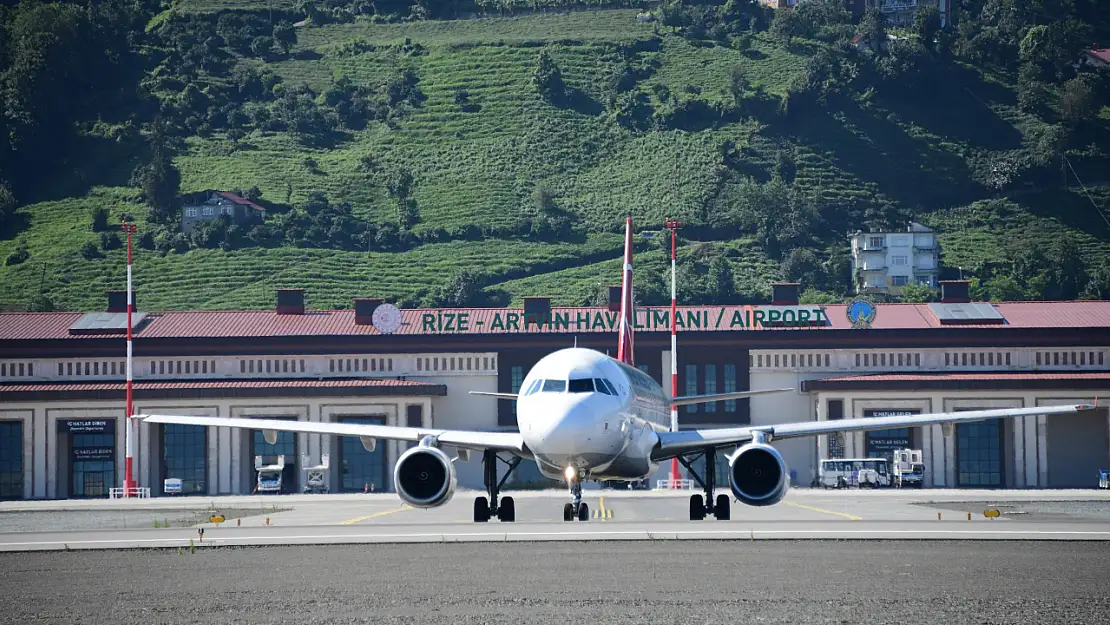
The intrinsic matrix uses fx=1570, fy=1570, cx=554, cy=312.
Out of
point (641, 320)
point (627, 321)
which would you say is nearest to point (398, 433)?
point (627, 321)

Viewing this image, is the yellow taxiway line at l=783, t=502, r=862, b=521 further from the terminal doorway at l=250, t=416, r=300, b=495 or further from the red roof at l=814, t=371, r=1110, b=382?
the terminal doorway at l=250, t=416, r=300, b=495

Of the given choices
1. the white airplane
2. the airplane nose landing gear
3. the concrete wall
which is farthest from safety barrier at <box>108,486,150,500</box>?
the airplane nose landing gear

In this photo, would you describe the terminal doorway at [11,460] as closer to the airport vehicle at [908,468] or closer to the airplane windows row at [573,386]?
the airport vehicle at [908,468]

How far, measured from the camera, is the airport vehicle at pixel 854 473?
9788cm

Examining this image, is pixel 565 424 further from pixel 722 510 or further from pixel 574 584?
pixel 574 584

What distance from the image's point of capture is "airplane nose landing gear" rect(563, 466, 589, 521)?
133ft

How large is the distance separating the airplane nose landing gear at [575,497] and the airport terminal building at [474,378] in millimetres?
56265

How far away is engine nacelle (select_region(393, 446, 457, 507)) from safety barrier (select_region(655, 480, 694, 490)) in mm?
49210

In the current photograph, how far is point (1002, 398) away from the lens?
336 feet

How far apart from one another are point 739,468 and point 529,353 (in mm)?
70252

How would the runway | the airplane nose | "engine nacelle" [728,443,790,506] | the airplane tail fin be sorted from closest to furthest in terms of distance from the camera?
1. the airplane nose
2. the runway
3. "engine nacelle" [728,443,790,506]
4. the airplane tail fin

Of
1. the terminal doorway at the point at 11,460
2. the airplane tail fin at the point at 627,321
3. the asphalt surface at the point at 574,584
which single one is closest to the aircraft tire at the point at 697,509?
the asphalt surface at the point at 574,584

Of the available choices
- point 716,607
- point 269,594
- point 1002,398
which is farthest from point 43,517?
point 1002,398

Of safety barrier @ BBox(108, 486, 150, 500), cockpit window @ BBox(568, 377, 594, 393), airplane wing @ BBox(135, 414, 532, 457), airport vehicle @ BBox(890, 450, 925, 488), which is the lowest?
safety barrier @ BBox(108, 486, 150, 500)
